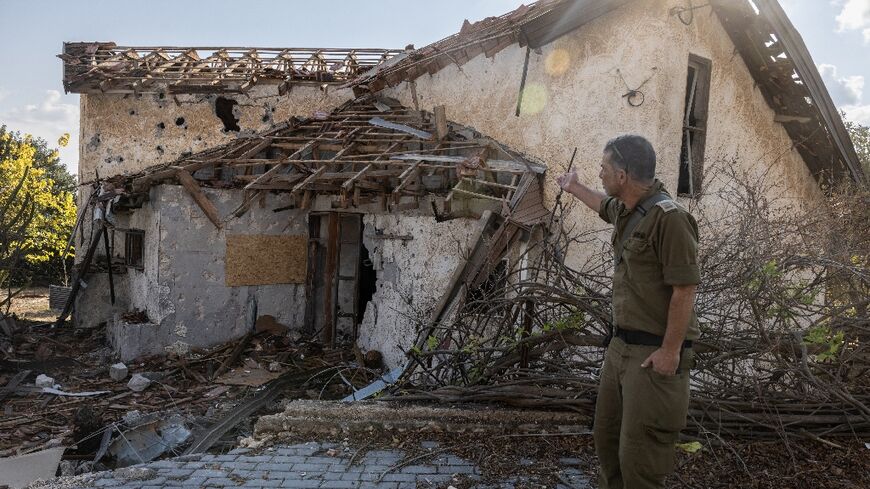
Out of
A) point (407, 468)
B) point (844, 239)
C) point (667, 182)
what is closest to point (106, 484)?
point (407, 468)

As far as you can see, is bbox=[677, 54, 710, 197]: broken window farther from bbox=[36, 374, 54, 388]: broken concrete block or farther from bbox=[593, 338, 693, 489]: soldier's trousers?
bbox=[36, 374, 54, 388]: broken concrete block

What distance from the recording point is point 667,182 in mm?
7590

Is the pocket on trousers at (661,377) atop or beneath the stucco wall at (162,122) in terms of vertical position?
beneath

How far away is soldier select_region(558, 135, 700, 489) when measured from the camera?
2.94 m

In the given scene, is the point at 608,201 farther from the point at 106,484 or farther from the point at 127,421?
the point at 127,421

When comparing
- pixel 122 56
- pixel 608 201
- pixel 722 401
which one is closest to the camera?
pixel 608 201

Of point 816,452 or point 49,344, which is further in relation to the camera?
point 49,344

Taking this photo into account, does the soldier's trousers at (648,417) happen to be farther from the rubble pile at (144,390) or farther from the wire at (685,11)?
the wire at (685,11)

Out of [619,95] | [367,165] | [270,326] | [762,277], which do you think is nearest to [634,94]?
[619,95]

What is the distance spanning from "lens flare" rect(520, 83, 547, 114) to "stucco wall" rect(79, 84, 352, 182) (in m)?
7.08

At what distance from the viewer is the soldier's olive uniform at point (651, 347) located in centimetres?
294

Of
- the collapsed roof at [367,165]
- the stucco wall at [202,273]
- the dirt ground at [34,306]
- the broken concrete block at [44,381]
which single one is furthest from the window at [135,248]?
the dirt ground at [34,306]

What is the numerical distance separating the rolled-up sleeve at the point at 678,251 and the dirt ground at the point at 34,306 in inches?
665

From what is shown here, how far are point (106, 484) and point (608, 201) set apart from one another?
360cm
